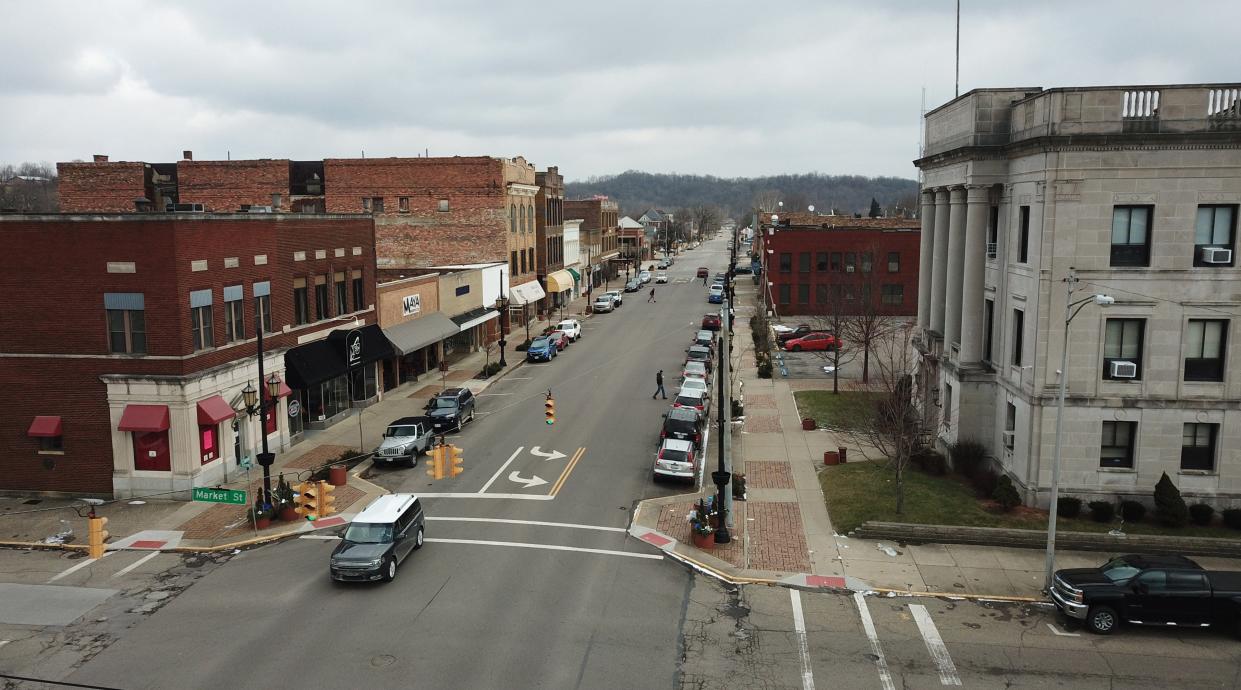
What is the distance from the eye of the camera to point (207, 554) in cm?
2533

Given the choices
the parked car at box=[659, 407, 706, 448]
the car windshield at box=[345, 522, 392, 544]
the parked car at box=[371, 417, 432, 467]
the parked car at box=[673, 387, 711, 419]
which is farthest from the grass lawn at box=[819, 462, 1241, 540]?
the parked car at box=[371, 417, 432, 467]

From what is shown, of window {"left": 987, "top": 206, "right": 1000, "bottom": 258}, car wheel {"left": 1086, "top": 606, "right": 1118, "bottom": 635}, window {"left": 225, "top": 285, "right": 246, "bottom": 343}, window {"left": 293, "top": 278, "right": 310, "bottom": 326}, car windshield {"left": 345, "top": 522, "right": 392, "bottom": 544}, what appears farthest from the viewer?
window {"left": 293, "top": 278, "right": 310, "bottom": 326}

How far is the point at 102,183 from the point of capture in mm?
71875

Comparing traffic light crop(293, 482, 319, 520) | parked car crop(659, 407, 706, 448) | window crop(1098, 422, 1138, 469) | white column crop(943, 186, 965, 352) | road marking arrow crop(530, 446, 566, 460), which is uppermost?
white column crop(943, 186, 965, 352)

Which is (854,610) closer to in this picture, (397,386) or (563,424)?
(563,424)

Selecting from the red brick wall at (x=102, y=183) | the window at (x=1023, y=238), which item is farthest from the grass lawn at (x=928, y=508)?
the red brick wall at (x=102, y=183)

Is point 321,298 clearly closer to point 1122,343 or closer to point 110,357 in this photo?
point 110,357

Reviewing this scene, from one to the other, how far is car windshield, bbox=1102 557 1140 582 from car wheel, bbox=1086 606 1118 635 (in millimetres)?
772

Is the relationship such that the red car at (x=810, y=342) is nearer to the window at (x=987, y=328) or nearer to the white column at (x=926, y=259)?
the white column at (x=926, y=259)

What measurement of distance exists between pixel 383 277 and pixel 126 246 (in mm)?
32674

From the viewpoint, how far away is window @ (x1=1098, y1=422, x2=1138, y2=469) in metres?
27.6

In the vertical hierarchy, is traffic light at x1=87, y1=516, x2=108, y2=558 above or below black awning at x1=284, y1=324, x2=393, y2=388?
below

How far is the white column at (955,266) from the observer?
111 feet

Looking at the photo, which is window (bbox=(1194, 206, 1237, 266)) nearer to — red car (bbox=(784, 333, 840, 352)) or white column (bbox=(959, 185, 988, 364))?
white column (bbox=(959, 185, 988, 364))
